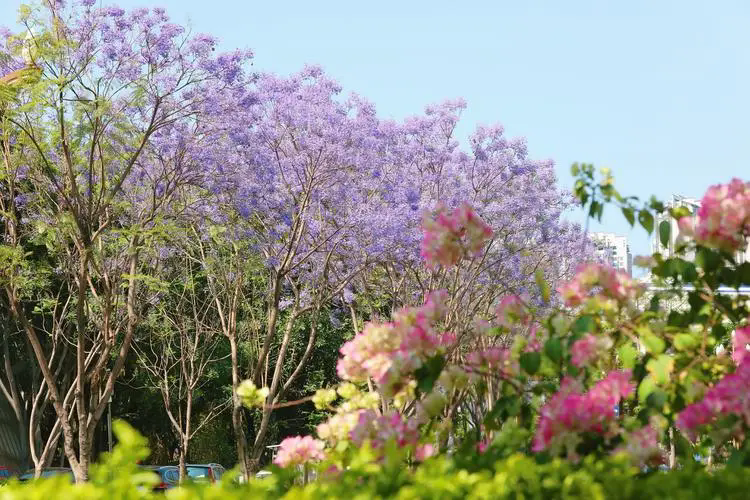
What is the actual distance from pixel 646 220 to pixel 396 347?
1687mm

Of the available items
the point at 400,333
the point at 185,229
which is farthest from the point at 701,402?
the point at 185,229

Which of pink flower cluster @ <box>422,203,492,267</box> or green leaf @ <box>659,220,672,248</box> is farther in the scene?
green leaf @ <box>659,220,672,248</box>

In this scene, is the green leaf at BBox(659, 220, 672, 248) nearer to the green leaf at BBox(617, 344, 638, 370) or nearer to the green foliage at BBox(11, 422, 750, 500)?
the green leaf at BBox(617, 344, 638, 370)

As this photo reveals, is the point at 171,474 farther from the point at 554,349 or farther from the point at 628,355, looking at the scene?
the point at 554,349

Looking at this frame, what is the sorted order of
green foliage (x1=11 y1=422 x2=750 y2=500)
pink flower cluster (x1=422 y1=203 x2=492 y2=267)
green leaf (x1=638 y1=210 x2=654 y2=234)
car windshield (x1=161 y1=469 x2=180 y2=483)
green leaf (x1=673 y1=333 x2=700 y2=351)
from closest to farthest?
green foliage (x1=11 y1=422 x2=750 y2=500) → green leaf (x1=673 y1=333 x2=700 y2=351) → pink flower cluster (x1=422 y1=203 x2=492 y2=267) → green leaf (x1=638 y1=210 x2=654 y2=234) → car windshield (x1=161 y1=469 x2=180 y2=483)

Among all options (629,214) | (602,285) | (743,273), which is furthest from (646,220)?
(602,285)

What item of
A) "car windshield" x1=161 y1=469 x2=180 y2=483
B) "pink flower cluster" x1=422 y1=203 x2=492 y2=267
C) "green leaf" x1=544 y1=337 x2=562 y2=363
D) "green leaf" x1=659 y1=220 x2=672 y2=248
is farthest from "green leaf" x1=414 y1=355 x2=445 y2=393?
"car windshield" x1=161 y1=469 x2=180 y2=483

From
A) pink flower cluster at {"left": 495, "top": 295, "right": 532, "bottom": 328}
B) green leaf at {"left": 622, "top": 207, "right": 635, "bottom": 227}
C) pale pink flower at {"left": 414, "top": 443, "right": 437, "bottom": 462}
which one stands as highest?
green leaf at {"left": 622, "top": 207, "right": 635, "bottom": 227}

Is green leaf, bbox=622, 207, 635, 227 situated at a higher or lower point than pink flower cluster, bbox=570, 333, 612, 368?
higher

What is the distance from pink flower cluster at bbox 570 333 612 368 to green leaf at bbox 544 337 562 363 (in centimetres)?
A: 8

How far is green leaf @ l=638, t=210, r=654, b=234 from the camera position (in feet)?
20.5

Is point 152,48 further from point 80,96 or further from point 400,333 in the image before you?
point 400,333

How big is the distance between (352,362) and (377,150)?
57.8 ft

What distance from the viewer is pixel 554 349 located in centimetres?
533
